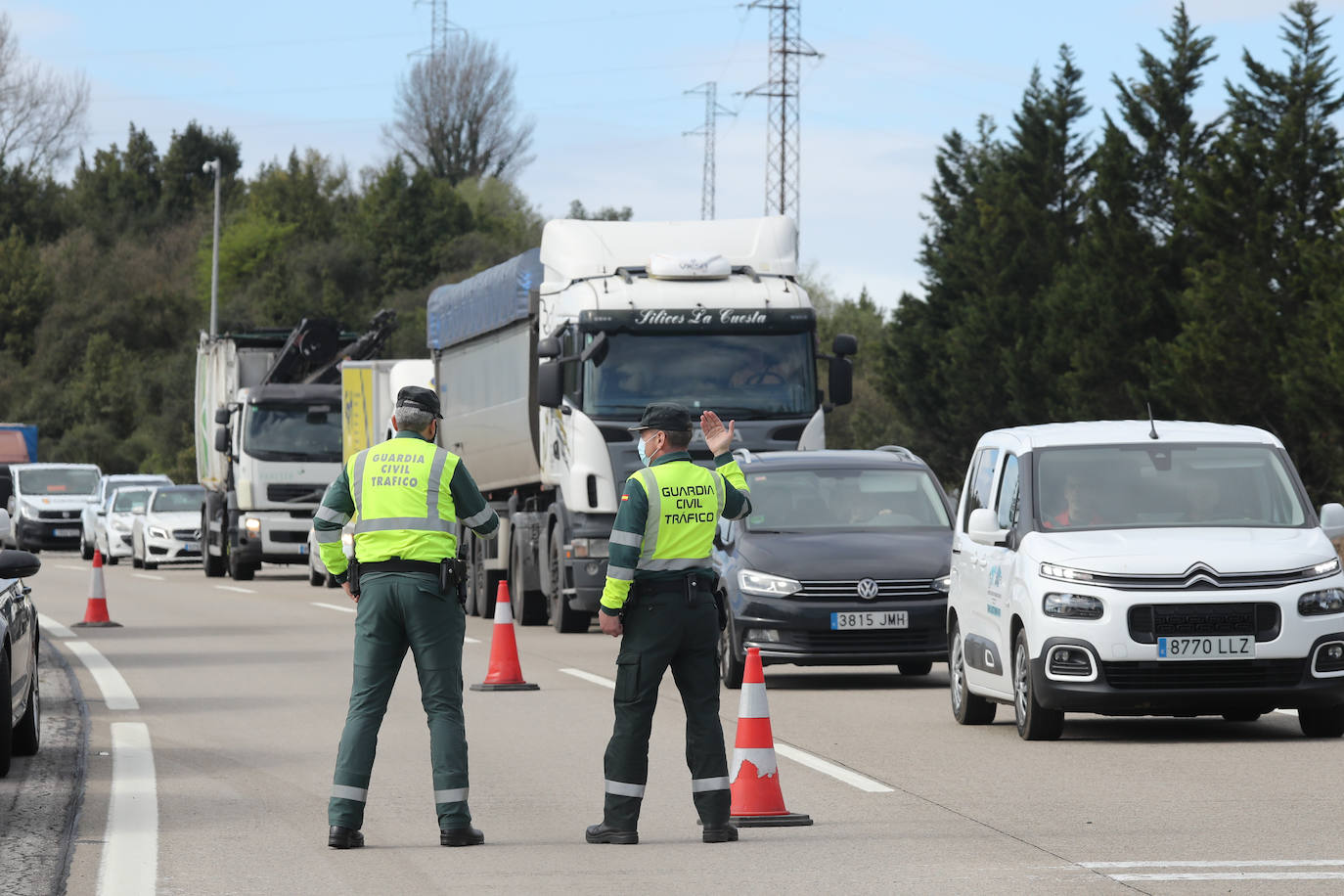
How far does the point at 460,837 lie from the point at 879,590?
7.51 m

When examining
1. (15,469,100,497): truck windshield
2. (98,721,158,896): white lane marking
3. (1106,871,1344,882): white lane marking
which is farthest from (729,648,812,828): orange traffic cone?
(15,469,100,497): truck windshield

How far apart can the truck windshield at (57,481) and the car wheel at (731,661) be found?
4040 cm

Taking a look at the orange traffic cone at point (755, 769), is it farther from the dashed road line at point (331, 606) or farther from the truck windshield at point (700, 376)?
the dashed road line at point (331, 606)

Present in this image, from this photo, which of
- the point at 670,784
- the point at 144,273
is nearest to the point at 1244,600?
the point at 670,784

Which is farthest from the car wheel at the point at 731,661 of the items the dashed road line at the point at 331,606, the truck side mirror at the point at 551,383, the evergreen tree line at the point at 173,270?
the evergreen tree line at the point at 173,270

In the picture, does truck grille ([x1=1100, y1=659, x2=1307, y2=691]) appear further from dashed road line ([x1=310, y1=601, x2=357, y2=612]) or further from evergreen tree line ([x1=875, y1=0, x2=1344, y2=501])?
evergreen tree line ([x1=875, y1=0, x2=1344, y2=501])

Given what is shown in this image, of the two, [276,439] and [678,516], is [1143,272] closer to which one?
[276,439]

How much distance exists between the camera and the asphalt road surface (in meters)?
8.36

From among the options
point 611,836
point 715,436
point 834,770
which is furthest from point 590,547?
point 611,836

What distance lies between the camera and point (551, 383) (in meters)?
22.0

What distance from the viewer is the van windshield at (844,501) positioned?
17406mm

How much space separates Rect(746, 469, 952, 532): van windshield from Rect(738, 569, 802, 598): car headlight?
92 cm

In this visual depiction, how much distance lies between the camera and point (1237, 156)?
49.8m

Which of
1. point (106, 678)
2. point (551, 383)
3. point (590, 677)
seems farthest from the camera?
point (551, 383)
